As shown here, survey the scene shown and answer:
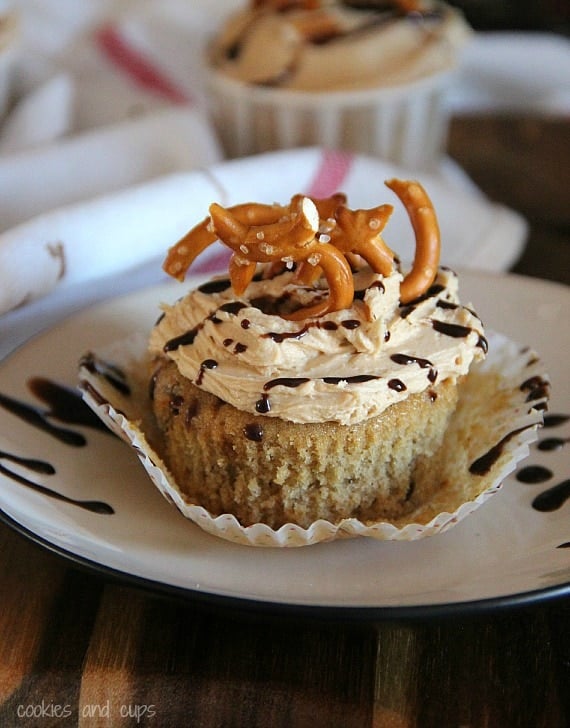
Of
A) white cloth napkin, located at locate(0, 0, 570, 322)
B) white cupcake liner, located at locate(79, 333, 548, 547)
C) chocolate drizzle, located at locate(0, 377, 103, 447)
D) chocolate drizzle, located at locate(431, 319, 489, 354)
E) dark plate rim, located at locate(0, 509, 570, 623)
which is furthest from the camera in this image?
white cloth napkin, located at locate(0, 0, 570, 322)

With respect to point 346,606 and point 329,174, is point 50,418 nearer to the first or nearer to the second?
point 346,606

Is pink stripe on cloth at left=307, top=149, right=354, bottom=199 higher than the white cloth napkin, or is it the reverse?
the white cloth napkin

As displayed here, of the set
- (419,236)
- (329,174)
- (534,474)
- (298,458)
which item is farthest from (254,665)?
(329,174)

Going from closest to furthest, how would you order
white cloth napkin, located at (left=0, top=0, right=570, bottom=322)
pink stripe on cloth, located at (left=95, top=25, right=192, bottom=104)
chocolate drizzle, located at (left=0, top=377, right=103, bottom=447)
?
chocolate drizzle, located at (left=0, top=377, right=103, bottom=447) < white cloth napkin, located at (left=0, top=0, right=570, bottom=322) < pink stripe on cloth, located at (left=95, top=25, right=192, bottom=104)

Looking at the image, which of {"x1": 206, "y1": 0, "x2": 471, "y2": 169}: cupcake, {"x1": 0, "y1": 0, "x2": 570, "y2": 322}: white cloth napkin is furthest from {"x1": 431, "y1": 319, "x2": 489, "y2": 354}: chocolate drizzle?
{"x1": 206, "y1": 0, "x2": 471, "y2": 169}: cupcake

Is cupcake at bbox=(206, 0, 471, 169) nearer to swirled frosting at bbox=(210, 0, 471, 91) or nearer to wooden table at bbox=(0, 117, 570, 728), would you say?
swirled frosting at bbox=(210, 0, 471, 91)

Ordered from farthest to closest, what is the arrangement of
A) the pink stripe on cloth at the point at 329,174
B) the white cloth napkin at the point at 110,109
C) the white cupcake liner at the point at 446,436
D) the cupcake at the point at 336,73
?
the cupcake at the point at 336,73
the pink stripe on cloth at the point at 329,174
the white cloth napkin at the point at 110,109
the white cupcake liner at the point at 446,436

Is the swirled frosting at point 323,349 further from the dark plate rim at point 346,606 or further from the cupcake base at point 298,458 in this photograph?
the dark plate rim at point 346,606

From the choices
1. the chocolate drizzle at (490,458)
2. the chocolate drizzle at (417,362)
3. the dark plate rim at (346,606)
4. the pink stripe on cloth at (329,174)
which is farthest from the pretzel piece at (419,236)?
the pink stripe on cloth at (329,174)
